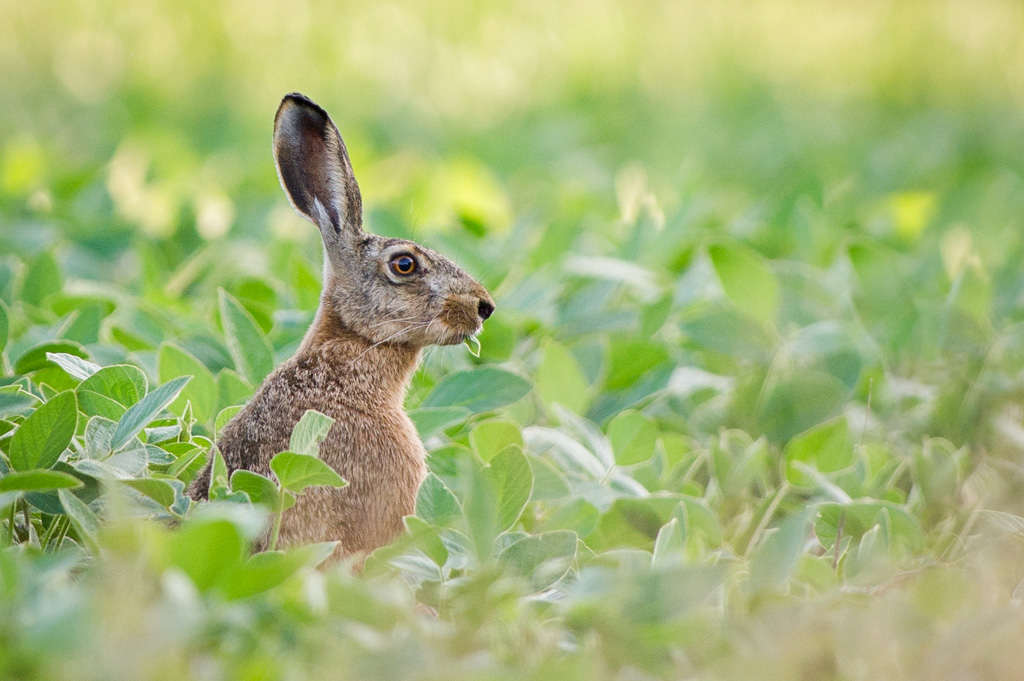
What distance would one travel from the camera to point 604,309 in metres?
3.86

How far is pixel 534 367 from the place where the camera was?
11.6 feet

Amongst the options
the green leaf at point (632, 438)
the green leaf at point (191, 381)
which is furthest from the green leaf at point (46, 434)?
the green leaf at point (632, 438)

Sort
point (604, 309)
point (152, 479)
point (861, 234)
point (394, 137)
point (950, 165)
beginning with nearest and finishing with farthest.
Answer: point (152, 479) → point (604, 309) → point (861, 234) → point (950, 165) → point (394, 137)

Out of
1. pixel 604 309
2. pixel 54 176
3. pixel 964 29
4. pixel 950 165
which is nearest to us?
pixel 604 309

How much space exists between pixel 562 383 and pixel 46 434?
4.63 ft

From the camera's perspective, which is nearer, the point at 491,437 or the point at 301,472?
the point at 301,472

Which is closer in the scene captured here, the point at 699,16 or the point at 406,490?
the point at 406,490

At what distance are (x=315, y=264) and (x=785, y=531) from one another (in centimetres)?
259

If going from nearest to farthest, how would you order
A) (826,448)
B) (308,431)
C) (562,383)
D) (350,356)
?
(308,431)
(350,356)
(826,448)
(562,383)

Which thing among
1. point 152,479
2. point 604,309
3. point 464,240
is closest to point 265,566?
point 152,479

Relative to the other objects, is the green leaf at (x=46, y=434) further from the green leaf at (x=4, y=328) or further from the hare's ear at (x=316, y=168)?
the hare's ear at (x=316, y=168)

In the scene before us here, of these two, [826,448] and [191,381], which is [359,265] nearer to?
[191,381]

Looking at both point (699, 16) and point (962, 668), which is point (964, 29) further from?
point (962, 668)

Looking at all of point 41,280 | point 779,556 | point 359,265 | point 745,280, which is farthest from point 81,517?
point 745,280
